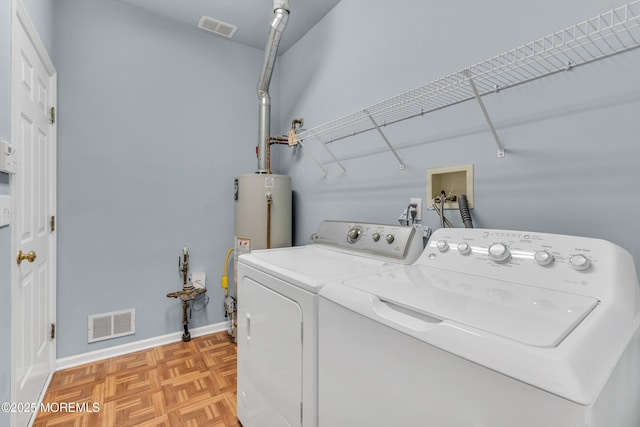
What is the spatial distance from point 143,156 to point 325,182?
4.99 ft

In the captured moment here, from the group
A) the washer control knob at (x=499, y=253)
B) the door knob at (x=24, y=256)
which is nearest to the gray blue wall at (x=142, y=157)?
the door knob at (x=24, y=256)

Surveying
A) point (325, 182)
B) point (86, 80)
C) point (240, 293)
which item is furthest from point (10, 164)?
point (325, 182)

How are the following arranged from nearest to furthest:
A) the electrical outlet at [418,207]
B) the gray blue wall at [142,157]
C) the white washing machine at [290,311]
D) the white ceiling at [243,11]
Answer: the white washing machine at [290,311] < the electrical outlet at [418,207] < the gray blue wall at [142,157] < the white ceiling at [243,11]

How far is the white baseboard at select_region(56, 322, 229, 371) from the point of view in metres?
2.18

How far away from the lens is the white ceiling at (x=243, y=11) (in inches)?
89.9

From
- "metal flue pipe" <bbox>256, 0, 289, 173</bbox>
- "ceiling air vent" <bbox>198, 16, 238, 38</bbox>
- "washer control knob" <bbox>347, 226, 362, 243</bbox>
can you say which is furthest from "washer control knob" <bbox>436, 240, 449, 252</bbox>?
"ceiling air vent" <bbox>198, 16, 238, 38</bbox>

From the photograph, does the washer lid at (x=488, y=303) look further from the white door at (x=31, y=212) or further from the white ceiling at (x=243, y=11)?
the white ceiling at (x=243, y=11)

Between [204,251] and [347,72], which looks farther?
[204,251]

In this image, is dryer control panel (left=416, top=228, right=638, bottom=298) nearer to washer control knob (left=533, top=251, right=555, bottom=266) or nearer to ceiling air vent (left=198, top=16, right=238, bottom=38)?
washer control knob (left=533, top=251, right=555, bottom=266)

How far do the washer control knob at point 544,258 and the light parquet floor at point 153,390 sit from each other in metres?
1.69

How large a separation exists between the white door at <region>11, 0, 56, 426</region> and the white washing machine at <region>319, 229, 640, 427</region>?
1.52 metres

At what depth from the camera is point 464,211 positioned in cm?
132

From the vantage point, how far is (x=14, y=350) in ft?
4.30

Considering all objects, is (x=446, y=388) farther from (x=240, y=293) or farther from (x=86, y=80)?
(x=86, y=80)
